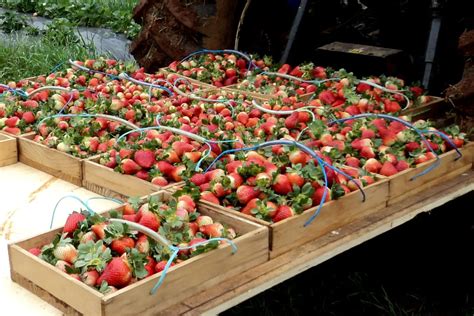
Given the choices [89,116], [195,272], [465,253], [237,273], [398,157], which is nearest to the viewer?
[195,272]

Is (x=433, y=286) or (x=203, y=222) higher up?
(x=203, y=222)

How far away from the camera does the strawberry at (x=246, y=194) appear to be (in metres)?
2.60

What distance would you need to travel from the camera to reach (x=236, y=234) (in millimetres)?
2471

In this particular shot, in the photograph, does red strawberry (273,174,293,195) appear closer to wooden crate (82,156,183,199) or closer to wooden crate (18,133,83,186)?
wooden crate (82,156,183,199)

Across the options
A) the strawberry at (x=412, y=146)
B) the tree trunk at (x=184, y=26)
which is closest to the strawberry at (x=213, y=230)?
the strawberry at (x=412, y=146)

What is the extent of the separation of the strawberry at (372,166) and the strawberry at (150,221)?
1.00 m

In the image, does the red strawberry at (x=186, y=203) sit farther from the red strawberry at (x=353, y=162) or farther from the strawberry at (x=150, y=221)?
the red strawberry at (x=353, y=162)

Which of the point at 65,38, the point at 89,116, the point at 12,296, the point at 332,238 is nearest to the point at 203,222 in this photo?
the point at 332,238

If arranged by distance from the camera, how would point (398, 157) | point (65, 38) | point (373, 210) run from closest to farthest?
point (373, 210)
point (398, 157)
point (65, 38)

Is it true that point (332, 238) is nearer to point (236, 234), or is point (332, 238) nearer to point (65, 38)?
point (236, 234)

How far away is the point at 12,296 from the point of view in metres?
2.22

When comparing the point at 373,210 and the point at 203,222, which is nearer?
the point at 203,222

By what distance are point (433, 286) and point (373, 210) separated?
1455 mm

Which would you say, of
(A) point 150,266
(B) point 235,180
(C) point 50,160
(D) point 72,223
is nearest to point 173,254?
(A) point 150,266
